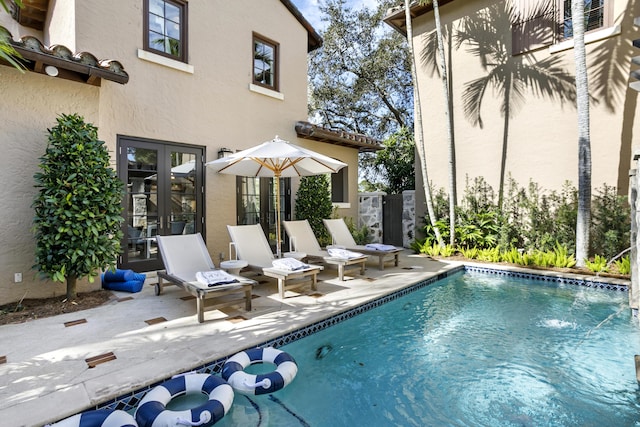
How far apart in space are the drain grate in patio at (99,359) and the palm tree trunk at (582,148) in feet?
32.0

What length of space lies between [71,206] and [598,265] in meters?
10.6

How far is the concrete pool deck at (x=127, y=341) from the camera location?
3102mm

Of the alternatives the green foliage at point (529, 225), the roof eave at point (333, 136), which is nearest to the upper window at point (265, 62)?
the roof eave at point (333, 136)

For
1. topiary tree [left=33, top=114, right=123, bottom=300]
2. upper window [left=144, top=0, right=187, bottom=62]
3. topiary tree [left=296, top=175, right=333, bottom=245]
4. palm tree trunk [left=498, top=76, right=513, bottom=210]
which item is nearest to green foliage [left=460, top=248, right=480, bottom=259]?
palm tree trunk [left=498, top=76, right=513, bottom=210]

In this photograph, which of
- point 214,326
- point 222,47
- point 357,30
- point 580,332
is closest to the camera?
point 214,326

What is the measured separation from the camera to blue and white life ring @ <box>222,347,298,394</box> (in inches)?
138

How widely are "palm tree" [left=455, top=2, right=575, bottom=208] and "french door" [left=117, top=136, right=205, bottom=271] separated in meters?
8.85

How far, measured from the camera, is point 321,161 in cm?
801

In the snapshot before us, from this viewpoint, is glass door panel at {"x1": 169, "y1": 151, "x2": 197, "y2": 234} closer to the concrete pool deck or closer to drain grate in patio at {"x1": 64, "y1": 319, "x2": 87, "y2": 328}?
the concrete pool deck

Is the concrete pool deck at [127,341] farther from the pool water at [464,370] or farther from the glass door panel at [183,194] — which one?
the glass door panel at [183,194]

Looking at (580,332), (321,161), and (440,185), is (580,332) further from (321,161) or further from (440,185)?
(440,185)

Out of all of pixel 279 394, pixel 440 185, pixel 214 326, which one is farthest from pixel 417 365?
pixel 440 185

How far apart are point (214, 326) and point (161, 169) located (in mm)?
4825

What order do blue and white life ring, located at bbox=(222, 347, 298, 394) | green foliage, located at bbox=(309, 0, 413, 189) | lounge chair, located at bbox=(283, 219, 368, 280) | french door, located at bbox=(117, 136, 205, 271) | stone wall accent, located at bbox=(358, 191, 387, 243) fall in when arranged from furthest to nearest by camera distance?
green foliage, located at bbox=(309, 0, 413, 189)
stone wall accent, located at bbox=(358, 191, 387, 243)
lounge chair, located at bbox=(283, 219, 368, 280)
french door, located at bbox=(117, 136, 205, 271)
blue and white life ring, located at bbox=(222, 347, 298, 394)
